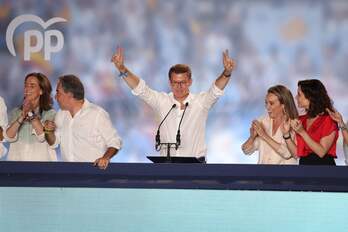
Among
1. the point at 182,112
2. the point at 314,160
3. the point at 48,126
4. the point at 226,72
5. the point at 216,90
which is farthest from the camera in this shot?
the point at 182,112

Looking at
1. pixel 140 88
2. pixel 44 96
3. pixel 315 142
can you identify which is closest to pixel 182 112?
pixel 140 88

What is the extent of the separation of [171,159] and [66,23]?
121 inches

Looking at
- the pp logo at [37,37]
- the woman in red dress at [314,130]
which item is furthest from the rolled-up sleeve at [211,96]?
the pp logo at [37,37]

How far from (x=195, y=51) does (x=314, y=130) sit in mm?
2329

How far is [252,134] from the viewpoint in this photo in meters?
6.02

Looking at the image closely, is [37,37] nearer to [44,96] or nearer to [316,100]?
[44,96]

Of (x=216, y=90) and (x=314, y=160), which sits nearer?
(x=314, y=160)

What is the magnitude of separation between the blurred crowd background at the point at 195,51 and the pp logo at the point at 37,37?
40 mm

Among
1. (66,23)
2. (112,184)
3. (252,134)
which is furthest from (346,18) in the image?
(112,184)

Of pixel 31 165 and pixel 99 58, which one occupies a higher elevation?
pixel 99 58

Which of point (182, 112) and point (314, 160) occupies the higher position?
point (182, 112)

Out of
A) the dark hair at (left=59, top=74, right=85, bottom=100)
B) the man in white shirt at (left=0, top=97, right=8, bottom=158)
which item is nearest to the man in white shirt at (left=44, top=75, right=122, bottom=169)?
the dark hair at (left=59, top=74, right=85, bottom=100)

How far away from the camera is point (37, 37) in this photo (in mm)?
7430

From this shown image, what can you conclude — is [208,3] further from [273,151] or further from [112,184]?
[112,184]
